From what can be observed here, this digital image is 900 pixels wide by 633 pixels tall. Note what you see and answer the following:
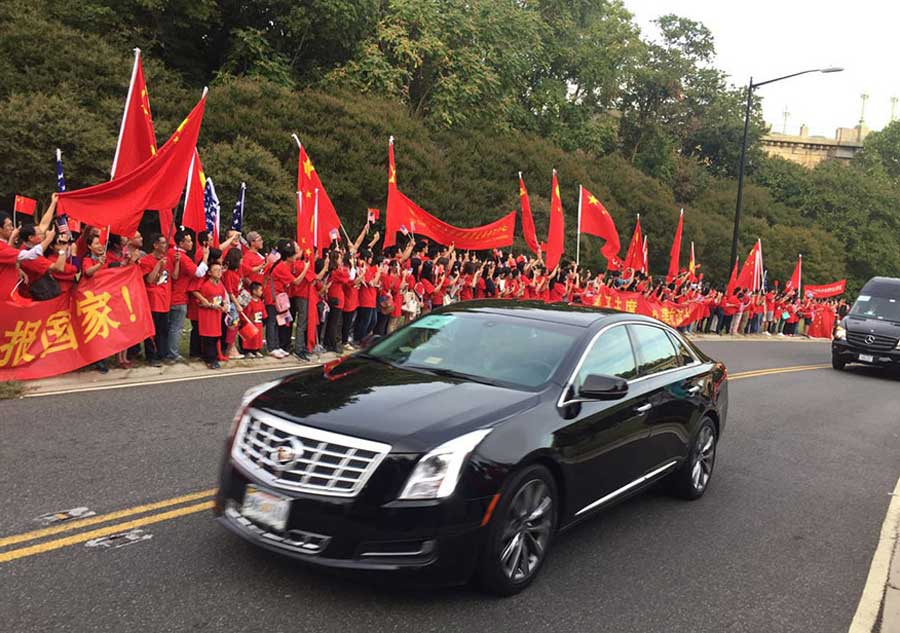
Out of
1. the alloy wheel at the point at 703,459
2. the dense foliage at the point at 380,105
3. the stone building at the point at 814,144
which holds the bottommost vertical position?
the alloy wheel at the point at 703,459

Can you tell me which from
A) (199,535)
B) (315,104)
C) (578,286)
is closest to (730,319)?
(578,286)

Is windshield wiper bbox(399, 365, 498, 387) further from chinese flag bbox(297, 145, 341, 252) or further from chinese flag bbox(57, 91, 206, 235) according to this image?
chinese flag bbox(297, 145, 341, 252)

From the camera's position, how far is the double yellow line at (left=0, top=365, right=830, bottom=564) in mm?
4168

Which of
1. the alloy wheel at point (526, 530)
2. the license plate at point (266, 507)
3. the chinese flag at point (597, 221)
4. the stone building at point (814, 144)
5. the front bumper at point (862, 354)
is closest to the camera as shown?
the license plate at point (266, 507)

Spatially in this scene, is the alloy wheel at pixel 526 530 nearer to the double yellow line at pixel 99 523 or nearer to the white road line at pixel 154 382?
the double yellow line at pixel 99 523

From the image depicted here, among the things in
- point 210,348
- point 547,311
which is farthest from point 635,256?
point 547,311

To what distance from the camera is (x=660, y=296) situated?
23734 millimetres

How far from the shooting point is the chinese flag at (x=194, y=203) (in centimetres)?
1106

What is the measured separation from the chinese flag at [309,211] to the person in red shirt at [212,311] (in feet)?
7.45

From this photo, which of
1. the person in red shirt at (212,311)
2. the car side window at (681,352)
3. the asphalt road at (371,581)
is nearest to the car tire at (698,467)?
the asphalt road at (371,581)

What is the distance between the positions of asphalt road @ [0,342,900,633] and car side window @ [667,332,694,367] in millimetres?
1202

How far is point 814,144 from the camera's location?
10644 cm

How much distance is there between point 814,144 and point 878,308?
Result: 333 feet

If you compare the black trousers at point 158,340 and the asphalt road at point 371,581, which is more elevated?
the black trousers at point 158,340
